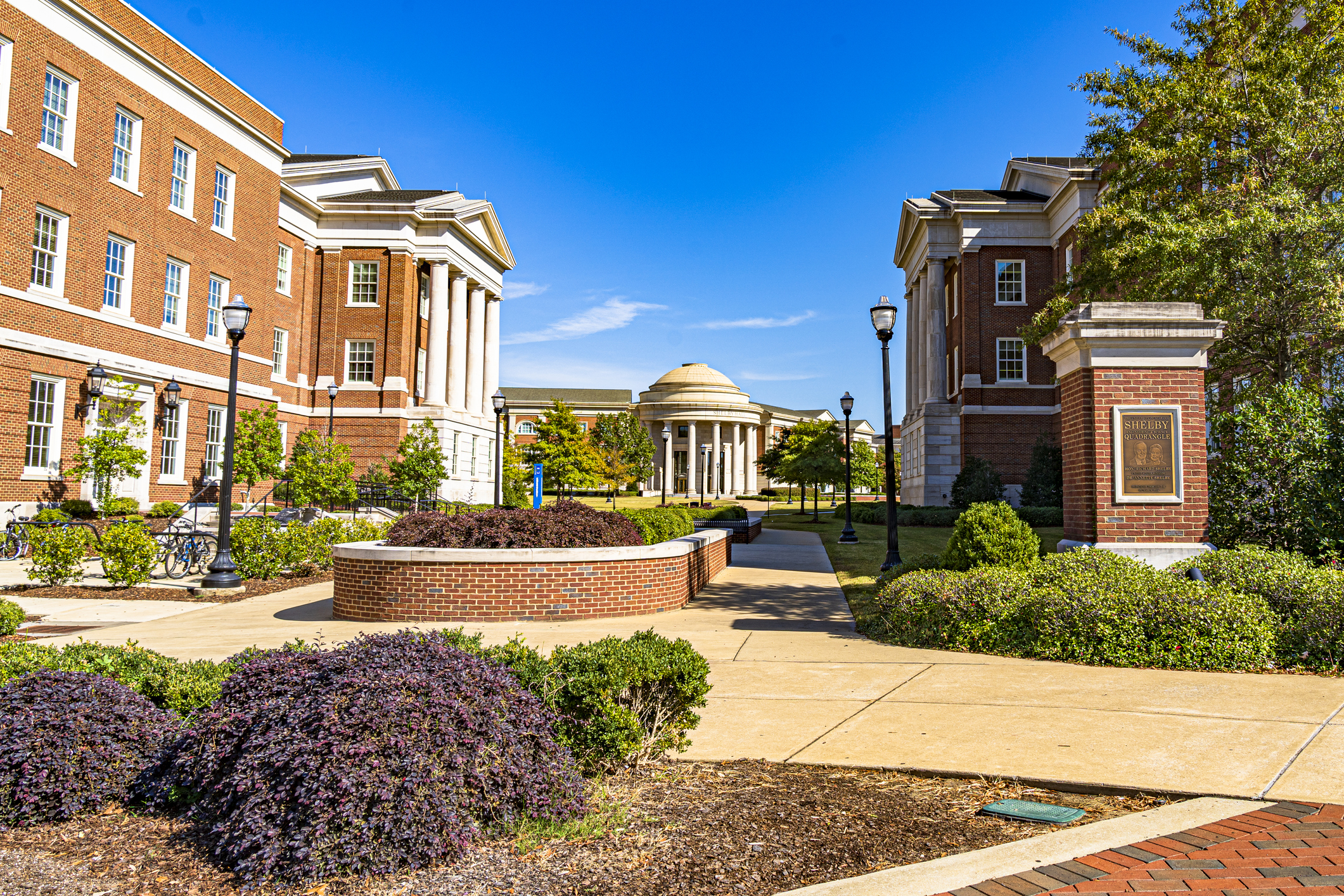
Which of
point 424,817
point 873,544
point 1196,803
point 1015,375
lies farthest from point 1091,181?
point 424,817

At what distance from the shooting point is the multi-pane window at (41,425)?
2052 centimetres

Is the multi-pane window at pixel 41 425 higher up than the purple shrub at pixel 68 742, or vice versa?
the multi-pane window at pixel 41 425

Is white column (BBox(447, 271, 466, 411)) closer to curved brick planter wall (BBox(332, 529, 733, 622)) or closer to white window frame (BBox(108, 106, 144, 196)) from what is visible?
white window frame (BBox(108, 106, 144, 196))

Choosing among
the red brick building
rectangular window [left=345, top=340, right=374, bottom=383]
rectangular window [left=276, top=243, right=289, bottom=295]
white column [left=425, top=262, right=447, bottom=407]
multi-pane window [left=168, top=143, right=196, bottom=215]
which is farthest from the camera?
white column [left=425, top=262, right=447, bottom=407]

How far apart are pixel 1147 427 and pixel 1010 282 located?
3278 cm

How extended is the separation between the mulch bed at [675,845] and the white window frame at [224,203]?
2849 centimetres

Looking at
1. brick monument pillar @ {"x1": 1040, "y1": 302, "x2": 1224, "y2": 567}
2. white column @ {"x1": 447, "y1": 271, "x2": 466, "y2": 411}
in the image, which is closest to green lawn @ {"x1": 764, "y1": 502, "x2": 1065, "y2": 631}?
brick monument pillar @ {"x1": 1040, "y1": 302, "x2": 1224, "y2": 567}

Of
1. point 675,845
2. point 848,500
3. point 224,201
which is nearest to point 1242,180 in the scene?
point 848,500

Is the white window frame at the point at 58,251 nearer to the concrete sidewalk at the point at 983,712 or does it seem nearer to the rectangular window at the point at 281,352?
the rectangular window at the point at 281,352

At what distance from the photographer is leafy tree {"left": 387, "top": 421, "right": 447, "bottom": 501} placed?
111ft

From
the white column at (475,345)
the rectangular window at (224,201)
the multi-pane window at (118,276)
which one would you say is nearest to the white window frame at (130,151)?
the multi-pane window at (118,276)

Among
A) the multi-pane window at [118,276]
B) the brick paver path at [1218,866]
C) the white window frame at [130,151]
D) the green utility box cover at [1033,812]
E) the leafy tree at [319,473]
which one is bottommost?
the green utility box cover at [1033,812]

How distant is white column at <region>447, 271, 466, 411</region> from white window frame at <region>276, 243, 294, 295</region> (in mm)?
7518

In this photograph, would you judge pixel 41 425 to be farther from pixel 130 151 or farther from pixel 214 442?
pixel 130 151
